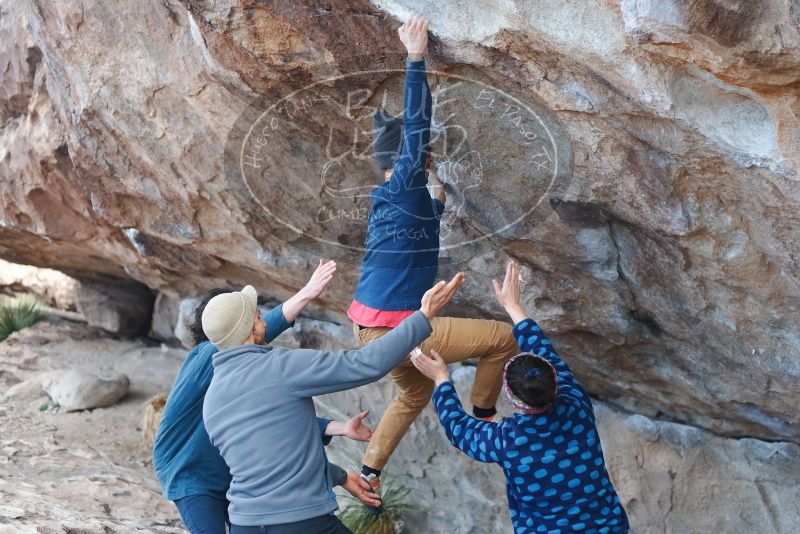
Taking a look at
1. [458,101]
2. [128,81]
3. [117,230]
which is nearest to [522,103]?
[458,101]

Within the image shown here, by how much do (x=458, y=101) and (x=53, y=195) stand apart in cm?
416

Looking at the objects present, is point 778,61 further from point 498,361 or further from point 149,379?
point 149,379

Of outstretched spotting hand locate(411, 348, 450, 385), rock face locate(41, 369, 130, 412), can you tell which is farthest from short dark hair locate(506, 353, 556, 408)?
rock face locate(41, 369, 130, 412)

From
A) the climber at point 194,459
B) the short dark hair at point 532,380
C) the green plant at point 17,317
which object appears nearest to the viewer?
the short dark hair at point 532,380

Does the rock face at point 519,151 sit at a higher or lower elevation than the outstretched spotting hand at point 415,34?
lower

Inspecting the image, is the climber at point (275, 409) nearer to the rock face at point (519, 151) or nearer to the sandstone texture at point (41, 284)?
the rock face at point (519, 151)

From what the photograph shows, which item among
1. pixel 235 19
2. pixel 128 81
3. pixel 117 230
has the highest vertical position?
pixel 235 19

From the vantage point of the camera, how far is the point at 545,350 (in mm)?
3223

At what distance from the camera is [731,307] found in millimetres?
4059

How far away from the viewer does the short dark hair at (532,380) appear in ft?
9.45

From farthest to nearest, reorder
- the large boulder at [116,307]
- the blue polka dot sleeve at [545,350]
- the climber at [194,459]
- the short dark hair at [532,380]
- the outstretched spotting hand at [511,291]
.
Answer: the large boulder at [116,307] < the climber at [194,459] < the outstretched spotting hand at [511,291] < the blue polka dot sleeve at [545,350] < the short dark hair at [532,380]

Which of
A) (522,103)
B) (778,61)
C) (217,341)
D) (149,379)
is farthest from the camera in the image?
(149,379)

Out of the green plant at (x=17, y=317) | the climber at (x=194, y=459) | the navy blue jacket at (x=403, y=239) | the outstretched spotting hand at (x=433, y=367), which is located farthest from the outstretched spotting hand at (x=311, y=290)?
the green plant at (x=17, y=317)

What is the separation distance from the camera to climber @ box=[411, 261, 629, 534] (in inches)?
115
